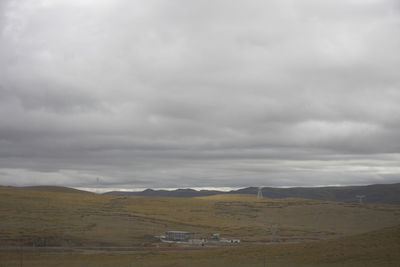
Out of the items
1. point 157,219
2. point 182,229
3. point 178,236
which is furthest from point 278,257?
point 157,219

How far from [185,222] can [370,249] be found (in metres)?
74.6

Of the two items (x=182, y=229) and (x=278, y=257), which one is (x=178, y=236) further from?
(x=278, y=257)

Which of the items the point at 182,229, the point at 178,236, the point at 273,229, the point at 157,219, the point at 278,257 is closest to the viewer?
the point at 278,257

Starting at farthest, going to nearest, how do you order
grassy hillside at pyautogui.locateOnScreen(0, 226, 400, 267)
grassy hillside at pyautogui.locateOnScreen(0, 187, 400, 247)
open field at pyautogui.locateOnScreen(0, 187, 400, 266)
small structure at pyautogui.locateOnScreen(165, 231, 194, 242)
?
grassy hillside at pyautogui.locateOnScreen(0, 187, 400, 247) → small structure at pyautogui.locateOnScreen(165, 231, 194, 242) → open field at pyautogui.locateOnScreen(0, 187, 400, 266) → grassy hillside at pyautogui.locateOnScreen(0, 226, 400, 267)

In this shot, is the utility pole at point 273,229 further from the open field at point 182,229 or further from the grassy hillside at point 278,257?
the grassy hillside at point 278,257

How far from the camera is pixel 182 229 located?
109m

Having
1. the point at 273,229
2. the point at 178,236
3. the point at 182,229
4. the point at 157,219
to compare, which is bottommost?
the point at 273,229

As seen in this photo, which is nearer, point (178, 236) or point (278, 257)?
point (278, 257)

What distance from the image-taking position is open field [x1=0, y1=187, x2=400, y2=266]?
51938 millimetres

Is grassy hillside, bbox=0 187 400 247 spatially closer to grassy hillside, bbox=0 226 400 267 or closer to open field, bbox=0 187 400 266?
open field, bbox=0 187 400 266

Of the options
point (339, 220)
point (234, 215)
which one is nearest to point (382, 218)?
point (339, 220)

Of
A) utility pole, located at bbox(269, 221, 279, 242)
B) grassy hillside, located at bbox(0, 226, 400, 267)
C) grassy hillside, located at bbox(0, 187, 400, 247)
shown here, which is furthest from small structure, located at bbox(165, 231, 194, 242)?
grassy hillside, located at bbox(0, 226, 400, 267)

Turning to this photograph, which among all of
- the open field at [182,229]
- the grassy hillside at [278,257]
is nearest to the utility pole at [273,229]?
the open field at [182,229]

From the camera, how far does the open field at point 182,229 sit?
170 ft
